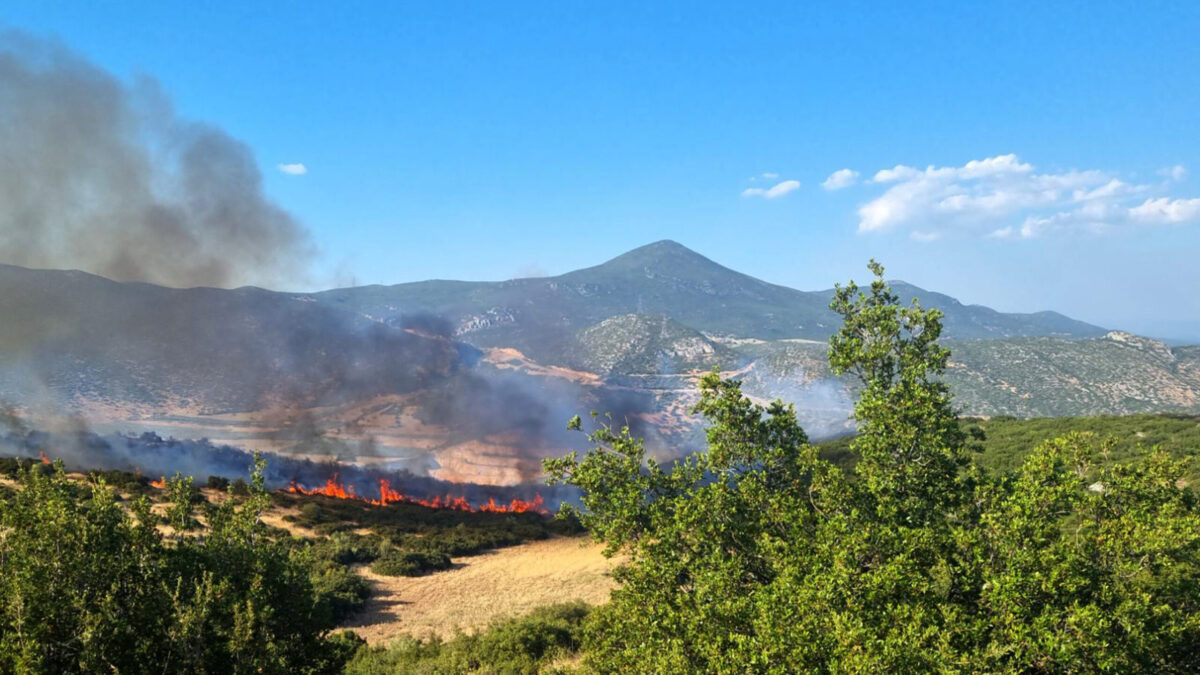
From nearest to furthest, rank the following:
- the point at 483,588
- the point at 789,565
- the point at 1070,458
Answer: the point at 789,565 → the point at 1070,458 → the point at 483,588

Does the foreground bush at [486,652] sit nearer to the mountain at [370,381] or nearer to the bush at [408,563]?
the bush at [408,563]

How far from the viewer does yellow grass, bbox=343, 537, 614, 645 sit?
28.7 metres

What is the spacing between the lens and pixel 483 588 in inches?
1379

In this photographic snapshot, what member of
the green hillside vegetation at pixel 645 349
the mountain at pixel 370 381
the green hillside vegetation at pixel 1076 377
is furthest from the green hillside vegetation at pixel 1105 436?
the green hillside vegetation at pixel 645 349

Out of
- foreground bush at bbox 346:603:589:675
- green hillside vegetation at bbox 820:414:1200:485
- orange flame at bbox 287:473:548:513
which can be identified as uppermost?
green hillside vegetation at bbox 820:414:1200:485

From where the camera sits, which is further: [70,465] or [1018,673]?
[70,465]

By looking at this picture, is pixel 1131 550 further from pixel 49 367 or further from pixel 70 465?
pixel 49 367

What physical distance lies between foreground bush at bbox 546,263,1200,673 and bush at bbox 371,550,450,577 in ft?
87.5

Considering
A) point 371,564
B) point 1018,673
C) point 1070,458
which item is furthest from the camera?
point 371,564

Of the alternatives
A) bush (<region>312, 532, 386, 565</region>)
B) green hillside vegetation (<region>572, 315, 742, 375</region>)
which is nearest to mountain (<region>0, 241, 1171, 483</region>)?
green hillside vegetation (<region>572, 315, 742, 375</region>)

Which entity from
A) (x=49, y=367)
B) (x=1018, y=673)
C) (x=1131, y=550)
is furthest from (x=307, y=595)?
(x=49, y=367)

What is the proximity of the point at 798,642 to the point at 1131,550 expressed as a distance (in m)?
8.54

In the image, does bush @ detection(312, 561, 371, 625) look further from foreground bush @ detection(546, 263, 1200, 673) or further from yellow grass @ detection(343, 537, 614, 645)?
foreground bush @ detection(546, 263, 1200, 673)

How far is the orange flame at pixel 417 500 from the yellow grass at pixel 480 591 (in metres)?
15.7
